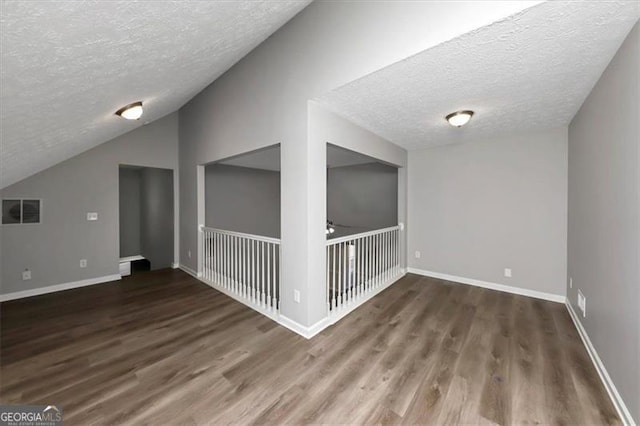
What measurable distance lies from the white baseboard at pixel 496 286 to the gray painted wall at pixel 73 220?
17.6ft

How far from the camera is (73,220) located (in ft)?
12.6

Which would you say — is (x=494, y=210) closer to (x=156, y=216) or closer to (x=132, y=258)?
(x=156, y=216)

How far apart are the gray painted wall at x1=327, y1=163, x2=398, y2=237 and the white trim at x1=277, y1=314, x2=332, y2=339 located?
378 cm

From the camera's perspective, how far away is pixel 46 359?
2041 mm

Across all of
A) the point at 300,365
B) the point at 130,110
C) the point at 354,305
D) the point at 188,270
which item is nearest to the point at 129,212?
the point at 188,270

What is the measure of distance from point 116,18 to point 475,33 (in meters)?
2.09

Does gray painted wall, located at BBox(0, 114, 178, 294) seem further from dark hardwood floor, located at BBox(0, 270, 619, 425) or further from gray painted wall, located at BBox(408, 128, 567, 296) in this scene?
gray painted wall, located at BBox(408, 128, 567, 296)

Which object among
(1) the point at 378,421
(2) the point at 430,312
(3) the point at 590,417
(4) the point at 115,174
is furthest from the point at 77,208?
(3) the point at 590,417

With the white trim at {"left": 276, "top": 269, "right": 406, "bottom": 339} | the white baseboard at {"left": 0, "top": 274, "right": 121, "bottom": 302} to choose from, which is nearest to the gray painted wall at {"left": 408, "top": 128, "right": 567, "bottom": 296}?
the white trim at {"left": 276, "top": 269, "right": 406, "bottom": 339}

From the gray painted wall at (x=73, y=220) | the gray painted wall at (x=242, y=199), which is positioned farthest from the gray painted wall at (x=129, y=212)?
the gray painted wall at (x=73, y=220)

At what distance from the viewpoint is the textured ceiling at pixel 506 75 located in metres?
1.42

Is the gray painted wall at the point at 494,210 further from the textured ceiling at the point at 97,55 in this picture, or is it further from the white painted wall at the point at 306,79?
the textured ceiling at the point at 97,55

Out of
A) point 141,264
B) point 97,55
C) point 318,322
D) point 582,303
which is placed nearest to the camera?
point 97,55

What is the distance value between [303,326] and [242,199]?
15.1ft
